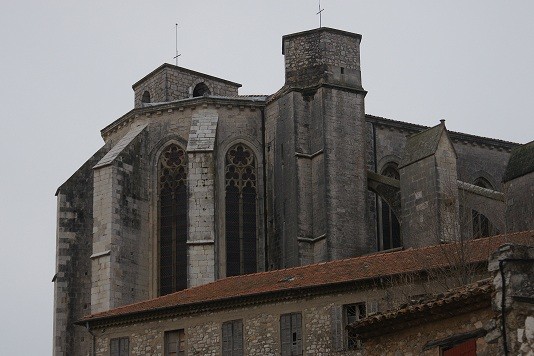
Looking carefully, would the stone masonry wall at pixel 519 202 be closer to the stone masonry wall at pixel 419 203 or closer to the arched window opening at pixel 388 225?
the stone masonry wall at pixel 419 203

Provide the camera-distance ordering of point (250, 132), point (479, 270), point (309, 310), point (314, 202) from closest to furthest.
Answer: point (479, 270)
point (309, 310)
point (314, 202)
point (250, 132)

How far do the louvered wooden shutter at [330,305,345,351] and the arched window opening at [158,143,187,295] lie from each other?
1417cm

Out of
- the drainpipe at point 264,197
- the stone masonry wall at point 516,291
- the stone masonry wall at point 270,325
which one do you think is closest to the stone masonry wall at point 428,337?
the stone masonry wall at point 516,291

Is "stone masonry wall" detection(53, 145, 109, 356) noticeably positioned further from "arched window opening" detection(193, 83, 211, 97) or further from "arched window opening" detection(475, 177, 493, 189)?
"arched window opening" detection(475, 177, 493, 189)

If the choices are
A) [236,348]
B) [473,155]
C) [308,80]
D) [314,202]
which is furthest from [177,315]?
[473,155]

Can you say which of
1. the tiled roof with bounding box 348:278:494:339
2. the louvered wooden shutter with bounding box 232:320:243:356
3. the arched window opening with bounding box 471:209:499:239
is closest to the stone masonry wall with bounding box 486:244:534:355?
the tiled roof with bounding box 348:278:494:339

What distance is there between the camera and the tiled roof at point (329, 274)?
27.9m

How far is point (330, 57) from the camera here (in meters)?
42.5

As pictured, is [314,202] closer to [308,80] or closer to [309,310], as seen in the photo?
[308,80]

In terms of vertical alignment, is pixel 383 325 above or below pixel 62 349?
below

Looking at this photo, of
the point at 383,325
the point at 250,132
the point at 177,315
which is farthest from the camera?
the point at 250,132

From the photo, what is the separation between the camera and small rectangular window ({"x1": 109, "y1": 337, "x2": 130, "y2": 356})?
1227 inches

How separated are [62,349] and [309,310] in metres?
16.4

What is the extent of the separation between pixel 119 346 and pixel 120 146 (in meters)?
13.4
